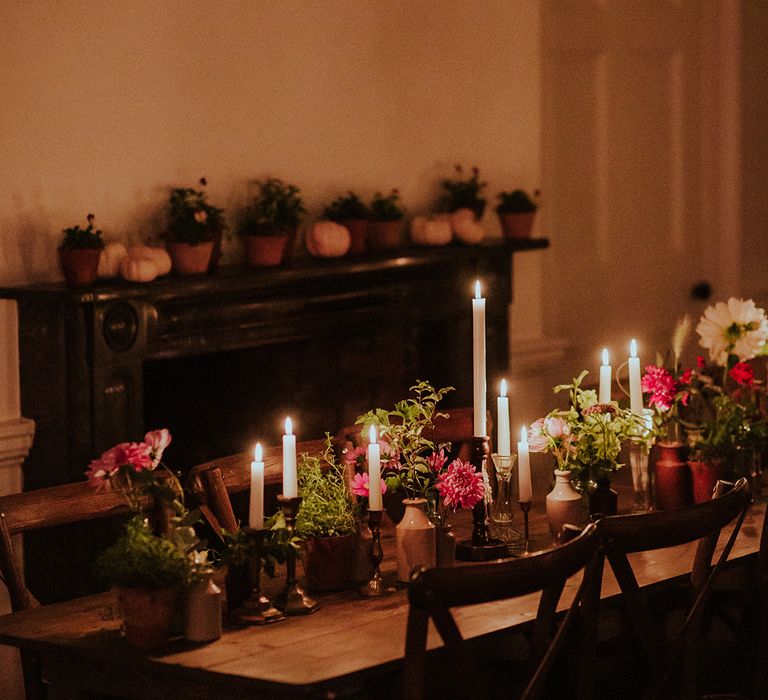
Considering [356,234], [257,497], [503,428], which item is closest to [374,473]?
[257,497]

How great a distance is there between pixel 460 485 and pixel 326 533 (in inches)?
9.6

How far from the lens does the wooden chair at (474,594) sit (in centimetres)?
191

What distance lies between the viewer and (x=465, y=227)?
470 cm

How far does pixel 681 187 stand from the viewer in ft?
19.4

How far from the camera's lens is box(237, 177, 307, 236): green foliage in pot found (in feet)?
13.5

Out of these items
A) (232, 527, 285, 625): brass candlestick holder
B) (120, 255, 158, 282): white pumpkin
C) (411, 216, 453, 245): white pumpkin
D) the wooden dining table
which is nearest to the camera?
the wooden dining table

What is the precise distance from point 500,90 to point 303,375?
50.5 inches

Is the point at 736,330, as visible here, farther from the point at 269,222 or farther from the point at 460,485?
the point at 269,222

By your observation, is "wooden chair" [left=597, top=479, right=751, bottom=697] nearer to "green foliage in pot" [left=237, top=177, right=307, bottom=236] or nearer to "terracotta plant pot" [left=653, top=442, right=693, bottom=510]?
"terracotta plant pot" [left=653, top=442, right=693, bottom=510]

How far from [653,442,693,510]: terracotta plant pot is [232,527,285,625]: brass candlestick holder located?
100cm

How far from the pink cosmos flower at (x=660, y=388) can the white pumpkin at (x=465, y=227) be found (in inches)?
68.7

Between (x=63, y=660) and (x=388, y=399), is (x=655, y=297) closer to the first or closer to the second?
(x=388, y=399)

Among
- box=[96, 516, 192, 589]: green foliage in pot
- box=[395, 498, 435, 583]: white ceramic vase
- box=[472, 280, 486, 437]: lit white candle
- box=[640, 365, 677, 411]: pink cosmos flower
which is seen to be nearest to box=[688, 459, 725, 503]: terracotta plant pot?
box=[640, 365, 677, 411]: pink cosmos flower

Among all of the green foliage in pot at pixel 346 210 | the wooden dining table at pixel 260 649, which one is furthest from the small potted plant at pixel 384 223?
the wooden dining table at pixel 260 649
